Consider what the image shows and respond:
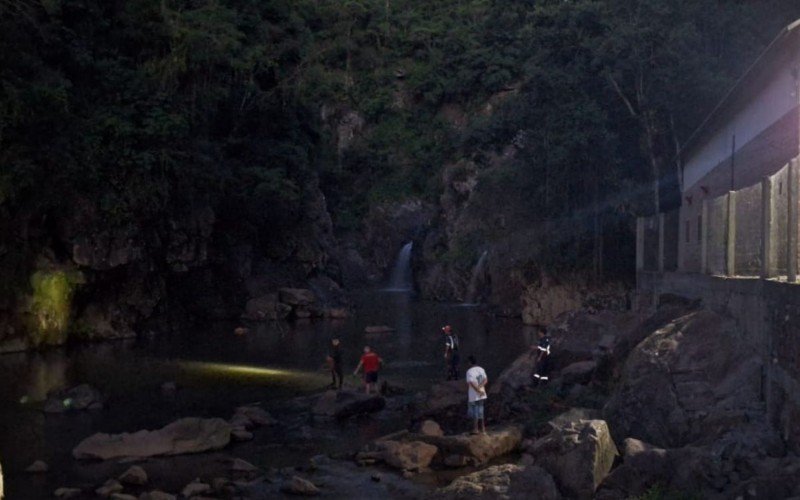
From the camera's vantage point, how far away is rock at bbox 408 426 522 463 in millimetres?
17891

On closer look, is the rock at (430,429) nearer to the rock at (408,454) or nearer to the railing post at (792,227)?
the rock at (408,454)

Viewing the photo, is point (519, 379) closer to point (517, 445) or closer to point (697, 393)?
point (517, 445)

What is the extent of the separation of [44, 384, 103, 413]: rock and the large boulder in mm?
13480

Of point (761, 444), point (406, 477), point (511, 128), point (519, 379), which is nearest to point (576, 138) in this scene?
point (511, 128)

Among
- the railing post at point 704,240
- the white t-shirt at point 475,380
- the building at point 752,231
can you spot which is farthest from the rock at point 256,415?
the railing post at point 704,240

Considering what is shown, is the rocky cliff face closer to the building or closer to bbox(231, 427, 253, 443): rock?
bbox(231, 427, 253, 443): rock

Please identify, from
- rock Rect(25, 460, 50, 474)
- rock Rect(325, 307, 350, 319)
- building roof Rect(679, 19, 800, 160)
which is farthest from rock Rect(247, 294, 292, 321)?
rock Rect(25, 460, 50, 474)

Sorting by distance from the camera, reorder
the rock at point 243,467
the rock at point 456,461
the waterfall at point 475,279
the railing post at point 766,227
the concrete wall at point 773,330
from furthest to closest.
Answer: the waterfall at point 475,279 < the rock at point 456,461 < the rock at point 243,467 < the railing post at point 766,227 < the concrete wall at point 773,330

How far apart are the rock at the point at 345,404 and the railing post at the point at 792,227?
40.6ft

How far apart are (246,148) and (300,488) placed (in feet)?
115

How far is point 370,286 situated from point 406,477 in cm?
5857

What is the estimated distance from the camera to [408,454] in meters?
17.6

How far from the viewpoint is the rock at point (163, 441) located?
18188 mm

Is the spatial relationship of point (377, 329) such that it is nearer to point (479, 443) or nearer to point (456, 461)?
point (479, 443)
